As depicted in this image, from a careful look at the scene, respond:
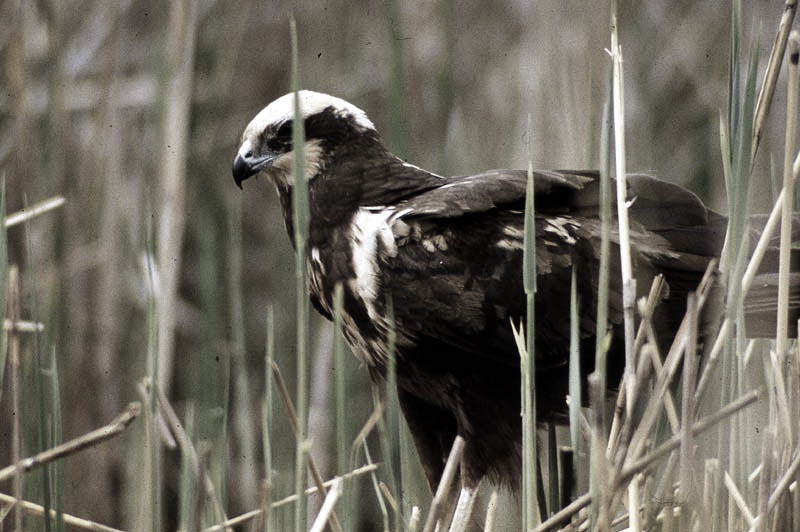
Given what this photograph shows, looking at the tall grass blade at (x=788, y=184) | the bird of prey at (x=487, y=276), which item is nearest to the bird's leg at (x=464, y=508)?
the bird of prey at (x=487, y=276)

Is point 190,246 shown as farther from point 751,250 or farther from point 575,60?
point 751,250

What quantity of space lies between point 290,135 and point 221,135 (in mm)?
1337

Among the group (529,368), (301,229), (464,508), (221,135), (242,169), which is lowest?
(464,508)

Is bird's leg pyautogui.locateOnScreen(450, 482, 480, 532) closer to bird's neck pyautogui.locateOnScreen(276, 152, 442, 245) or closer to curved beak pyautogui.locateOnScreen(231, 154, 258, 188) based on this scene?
bird's neck pyautogui.locateOnScreen(276, 152, 442, 245)

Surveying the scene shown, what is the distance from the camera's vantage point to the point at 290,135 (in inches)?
91.2

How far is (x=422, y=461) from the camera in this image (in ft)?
7.54

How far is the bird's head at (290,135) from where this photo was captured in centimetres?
231

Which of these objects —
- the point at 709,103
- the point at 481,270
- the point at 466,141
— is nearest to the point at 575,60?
the point at 466,141

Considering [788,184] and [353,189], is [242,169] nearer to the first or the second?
[353,189]

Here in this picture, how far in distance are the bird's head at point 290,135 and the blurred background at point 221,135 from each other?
0.12m

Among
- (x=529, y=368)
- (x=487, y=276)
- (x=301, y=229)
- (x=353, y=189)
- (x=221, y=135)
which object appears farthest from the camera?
(x=221, y=135)

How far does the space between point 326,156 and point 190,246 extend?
1394 mm

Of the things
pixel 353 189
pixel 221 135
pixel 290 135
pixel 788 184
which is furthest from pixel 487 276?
pixel 221 135

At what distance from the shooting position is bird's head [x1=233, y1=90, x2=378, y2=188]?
91.0 inches
